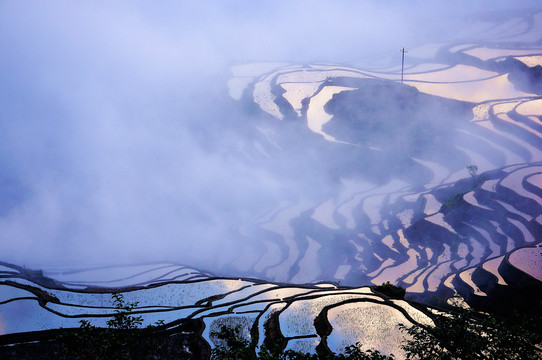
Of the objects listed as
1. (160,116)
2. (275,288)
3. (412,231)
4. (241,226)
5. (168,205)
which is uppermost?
(160,116)

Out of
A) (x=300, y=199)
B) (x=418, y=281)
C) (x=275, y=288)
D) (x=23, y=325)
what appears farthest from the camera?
(x=300, y=199)

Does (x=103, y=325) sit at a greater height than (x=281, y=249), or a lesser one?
lesser

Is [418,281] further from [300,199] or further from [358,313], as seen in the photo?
[300,199]

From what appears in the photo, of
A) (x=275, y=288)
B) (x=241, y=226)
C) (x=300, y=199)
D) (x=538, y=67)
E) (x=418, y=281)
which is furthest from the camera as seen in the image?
(x=538, y=67)

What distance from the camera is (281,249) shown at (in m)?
31.9

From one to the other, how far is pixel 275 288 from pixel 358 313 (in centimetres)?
468

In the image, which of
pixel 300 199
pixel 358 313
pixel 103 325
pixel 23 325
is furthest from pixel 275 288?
pixel 300 199

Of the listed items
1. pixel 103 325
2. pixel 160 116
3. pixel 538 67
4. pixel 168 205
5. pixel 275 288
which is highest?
pixel 160 116

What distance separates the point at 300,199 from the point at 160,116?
72.1ft

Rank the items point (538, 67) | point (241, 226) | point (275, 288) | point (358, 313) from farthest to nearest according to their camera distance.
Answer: point (538, 67)
point (241, 226)
point (275, 288)
point (358, 313)

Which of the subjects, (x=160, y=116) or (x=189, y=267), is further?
(x=160, y=116)

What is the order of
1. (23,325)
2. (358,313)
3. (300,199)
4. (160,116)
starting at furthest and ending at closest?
1. (160,116)
2. (300,199)
3. (358,313)
4. (23,325)

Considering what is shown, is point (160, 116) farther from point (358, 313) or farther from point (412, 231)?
point (358, 313)

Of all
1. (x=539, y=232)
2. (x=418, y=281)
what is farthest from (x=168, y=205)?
(x=539, y=232)
